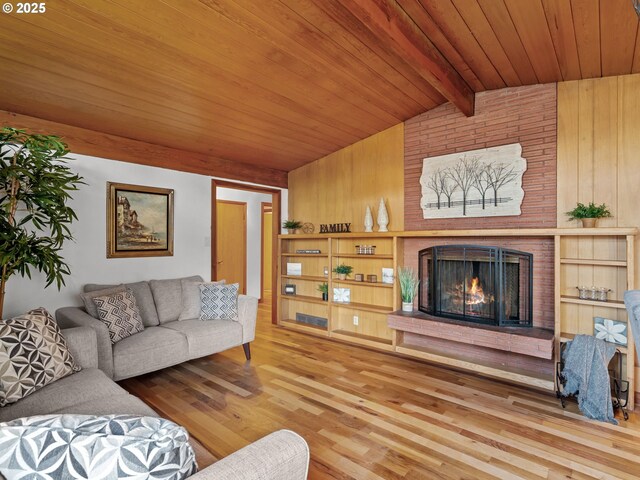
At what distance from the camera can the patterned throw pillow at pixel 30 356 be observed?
1840 mm

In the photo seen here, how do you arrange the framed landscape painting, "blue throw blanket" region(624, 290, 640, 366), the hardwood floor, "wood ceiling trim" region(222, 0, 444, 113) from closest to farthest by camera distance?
"blue throw blanket" region(624, 290, 640, 366), the hardwood floor, "wood ceiling trim" region(222, 0, 444, 113), the framed landscape painting

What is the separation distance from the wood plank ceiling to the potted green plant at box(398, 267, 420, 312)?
6.04 ft

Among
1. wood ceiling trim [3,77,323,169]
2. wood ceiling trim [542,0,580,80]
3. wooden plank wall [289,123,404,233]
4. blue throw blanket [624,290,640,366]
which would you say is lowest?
blue throw blanket [624,290,640,366]

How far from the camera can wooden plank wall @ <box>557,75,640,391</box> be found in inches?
114

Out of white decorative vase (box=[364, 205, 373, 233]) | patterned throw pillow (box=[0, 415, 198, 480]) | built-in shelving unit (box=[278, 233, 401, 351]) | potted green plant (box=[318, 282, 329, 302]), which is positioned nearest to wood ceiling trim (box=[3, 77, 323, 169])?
white decorative vase (box=[364, 205, 373, 233])

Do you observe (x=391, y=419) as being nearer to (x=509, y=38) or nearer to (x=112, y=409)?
(x=112, y=409)

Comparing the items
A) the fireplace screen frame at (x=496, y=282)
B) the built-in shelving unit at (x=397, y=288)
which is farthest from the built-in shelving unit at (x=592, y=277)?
the fireplace screen frame at (x=496, y=282)

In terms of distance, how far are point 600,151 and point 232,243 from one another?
213 inches

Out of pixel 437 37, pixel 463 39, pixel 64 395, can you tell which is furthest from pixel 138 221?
pixel 463 39

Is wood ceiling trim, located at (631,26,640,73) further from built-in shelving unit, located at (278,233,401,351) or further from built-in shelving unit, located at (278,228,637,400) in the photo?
built-in shelving unit, located at (278,233,401,351)

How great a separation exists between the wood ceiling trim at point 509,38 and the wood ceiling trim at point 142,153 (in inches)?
128

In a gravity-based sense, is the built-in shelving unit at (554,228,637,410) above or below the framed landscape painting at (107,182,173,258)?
below

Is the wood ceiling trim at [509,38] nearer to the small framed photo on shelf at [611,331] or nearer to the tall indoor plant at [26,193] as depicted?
the small framed photo on shelf at [611,331]

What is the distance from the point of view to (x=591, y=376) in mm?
2578
